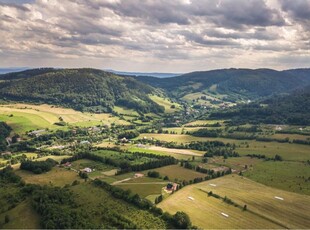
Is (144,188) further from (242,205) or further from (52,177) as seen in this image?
(52,177)

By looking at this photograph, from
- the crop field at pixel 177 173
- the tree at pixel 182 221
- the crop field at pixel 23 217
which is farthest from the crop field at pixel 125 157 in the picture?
the tree at pixel 182 221

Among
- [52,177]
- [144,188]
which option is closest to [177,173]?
[144,188]

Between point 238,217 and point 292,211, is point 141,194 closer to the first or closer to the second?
point 238,217

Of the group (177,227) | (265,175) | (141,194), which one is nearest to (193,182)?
(141,194)

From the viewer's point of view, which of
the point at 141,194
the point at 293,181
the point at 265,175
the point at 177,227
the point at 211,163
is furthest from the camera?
the point at 211,163

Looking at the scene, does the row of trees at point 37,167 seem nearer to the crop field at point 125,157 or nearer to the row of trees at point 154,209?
the crop field at point 125,157

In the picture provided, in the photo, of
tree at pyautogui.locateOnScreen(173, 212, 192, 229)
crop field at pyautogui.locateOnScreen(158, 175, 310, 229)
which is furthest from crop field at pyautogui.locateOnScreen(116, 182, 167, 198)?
tree at pyautogui.locateOnScreen(173, 212, 192, 229)
